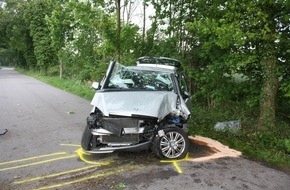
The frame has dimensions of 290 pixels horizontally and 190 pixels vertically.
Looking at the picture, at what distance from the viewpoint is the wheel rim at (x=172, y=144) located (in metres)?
5.68

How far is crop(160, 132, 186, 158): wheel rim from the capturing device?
5.68 metres

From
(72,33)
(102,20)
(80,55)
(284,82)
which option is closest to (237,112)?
(284,82)

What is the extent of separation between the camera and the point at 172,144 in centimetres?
576

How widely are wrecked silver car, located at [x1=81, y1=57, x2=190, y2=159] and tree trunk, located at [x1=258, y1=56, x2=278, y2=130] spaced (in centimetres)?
335

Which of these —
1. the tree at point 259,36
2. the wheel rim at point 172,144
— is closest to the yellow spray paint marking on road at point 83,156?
the wheel rim at point 172,144

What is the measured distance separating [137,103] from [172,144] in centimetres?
103

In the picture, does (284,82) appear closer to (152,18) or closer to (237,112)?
(237,112)

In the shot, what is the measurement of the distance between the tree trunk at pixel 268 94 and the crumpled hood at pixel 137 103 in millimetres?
3582

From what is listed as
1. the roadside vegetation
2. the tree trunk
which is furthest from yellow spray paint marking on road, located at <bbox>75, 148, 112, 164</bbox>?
the tree trunk

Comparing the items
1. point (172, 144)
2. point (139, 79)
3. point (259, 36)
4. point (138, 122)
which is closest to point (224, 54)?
point (259, 36)

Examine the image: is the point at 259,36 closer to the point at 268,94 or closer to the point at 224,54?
the point at 268,94

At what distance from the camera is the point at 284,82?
27.4ft

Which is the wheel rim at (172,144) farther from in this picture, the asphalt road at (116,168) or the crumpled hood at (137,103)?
the crumpled hood at (137,103)

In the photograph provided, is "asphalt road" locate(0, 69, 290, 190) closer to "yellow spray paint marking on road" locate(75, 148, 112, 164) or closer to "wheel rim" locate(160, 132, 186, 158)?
"yellow spray paint marking on road" locate(75, 148, 112, 164)
